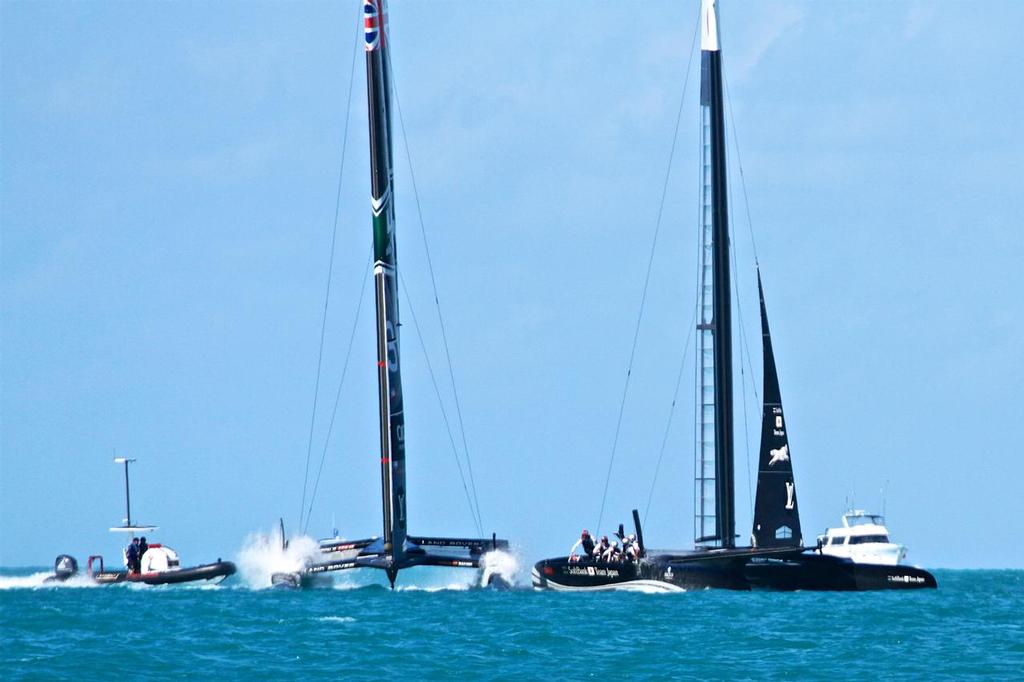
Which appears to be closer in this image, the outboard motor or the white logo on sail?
the white logo on sail

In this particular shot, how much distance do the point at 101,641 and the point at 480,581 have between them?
16.2m

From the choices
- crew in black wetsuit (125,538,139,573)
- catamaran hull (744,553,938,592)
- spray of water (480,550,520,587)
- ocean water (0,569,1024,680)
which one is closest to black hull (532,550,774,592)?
catamaran hull (744,553,938,592)

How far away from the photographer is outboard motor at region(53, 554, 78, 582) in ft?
223

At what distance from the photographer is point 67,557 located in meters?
68.6

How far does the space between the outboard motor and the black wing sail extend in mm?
28926

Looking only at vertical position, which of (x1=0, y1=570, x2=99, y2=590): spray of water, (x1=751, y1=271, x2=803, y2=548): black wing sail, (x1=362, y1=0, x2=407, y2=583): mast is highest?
(x1=362, y1=0, x2=407, y2=583): mast

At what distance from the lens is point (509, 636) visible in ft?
123

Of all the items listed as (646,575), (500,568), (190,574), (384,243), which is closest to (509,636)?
(646,575)

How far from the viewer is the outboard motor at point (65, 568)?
67.8m

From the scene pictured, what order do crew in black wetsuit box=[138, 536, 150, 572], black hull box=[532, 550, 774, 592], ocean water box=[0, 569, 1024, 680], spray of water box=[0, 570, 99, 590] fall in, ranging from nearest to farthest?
ocean water box=[0, 569, 1024, 680], black hull box=[532, 550, 774, 592], crew in black wetsuit box=[138, 536, 150, 572], spray of water box=[0, 570, 99, 590]

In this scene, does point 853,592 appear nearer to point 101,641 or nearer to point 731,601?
point 731,601

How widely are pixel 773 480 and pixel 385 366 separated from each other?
1151 centimetres

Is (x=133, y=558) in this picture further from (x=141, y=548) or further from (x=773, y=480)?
(x=773, y=480)

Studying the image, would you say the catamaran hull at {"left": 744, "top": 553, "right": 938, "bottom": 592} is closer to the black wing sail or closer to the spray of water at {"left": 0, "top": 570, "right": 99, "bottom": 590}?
the black wing sail
